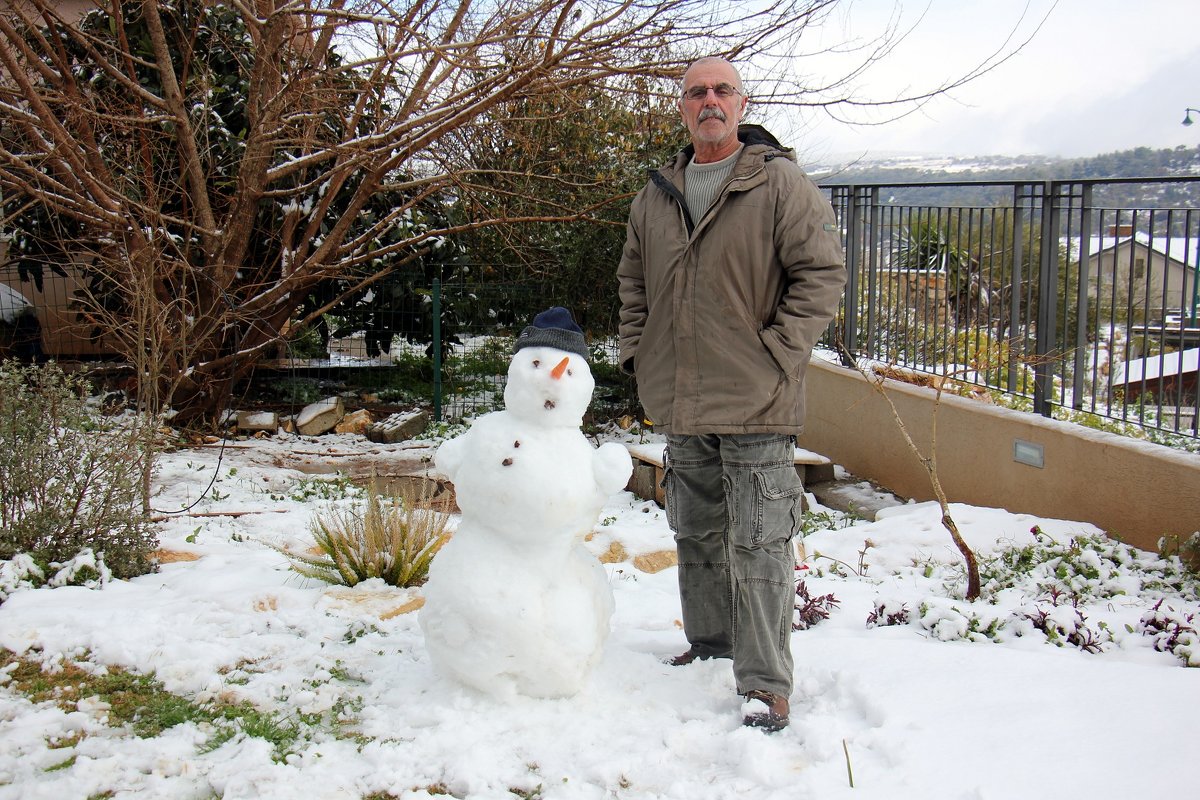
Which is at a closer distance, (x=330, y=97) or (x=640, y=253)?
(x=640, y=253)

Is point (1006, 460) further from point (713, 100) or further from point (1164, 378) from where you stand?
point (713, 100)

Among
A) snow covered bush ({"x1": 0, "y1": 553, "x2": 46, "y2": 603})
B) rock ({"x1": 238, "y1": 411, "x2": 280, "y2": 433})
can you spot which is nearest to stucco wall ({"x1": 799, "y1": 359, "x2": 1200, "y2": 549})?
snow covered bush ({"x1": 0, "y1": 553, "x2": 46, "y2": 603})

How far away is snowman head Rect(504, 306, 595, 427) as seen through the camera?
300cm

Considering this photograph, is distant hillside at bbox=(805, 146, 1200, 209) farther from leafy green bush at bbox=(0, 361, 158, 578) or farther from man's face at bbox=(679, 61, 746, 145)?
leafy green bush at bbox=(0, 361, 158, 578)

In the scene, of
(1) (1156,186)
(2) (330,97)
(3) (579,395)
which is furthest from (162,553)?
(1) (1156,186)

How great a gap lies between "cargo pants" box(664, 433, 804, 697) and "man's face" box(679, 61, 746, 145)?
3.26 ft

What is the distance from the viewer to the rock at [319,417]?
30.9 ft

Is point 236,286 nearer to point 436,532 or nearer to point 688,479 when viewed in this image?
point 436,532

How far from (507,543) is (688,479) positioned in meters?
0.66

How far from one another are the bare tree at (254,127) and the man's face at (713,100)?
3.63m

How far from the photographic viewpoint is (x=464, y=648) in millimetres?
3023

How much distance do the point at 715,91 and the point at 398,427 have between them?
660 cm

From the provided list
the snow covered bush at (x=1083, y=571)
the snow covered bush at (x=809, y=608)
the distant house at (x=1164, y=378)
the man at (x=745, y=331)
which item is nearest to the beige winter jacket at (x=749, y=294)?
the man at (x=745, y=331)

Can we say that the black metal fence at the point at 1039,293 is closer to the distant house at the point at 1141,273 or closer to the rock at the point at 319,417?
the distant house at the point at 1141,273
